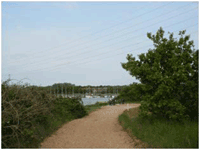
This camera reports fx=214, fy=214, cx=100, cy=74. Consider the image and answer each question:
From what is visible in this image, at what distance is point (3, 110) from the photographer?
20.4 feet

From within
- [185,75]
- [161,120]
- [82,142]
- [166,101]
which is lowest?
[82,142]

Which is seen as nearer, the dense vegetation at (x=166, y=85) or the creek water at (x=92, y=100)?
the dense vegetation at (x=166, y=85)

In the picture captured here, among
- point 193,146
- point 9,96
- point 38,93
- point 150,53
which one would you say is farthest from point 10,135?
point 150,53

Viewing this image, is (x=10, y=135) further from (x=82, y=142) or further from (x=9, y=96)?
(x=82, y=142)

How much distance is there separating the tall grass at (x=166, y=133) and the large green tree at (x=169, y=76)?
1.23ft

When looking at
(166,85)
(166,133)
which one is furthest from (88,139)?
(166,85)

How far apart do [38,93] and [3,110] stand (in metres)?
4.00

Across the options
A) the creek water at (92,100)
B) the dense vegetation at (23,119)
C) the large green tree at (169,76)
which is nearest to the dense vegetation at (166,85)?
the large green tree at (169,76)

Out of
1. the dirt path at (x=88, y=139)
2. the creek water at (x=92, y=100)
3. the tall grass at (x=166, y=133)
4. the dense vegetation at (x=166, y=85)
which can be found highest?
the dense vegetation at (x=166, y=85)

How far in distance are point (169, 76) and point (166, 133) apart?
223 centimetres

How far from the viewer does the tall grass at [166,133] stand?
6129mm

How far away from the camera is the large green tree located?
8.22 m

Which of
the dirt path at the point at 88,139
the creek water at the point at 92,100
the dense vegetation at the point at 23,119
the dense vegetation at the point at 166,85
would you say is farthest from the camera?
the creek water at the point at 92,100

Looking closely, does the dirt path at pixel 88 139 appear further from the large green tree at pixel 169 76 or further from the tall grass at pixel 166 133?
the large green tree at pixel 169 76
